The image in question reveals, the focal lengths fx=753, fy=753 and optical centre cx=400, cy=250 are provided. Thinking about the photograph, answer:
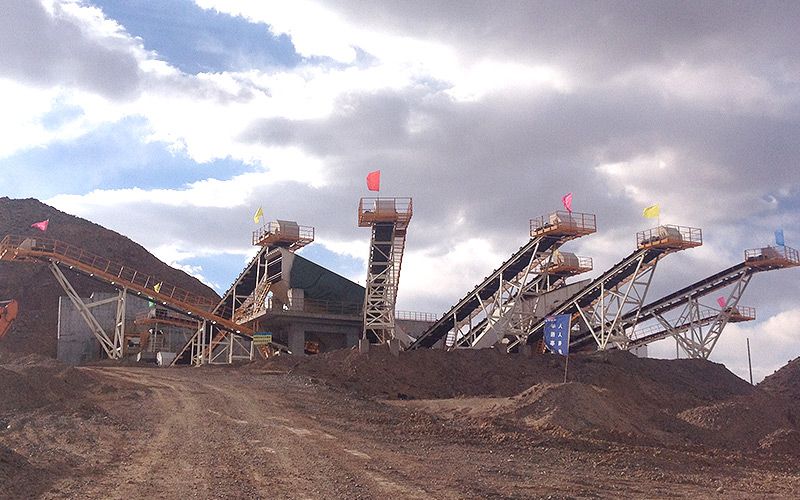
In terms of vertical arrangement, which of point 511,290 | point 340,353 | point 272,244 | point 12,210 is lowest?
point 340,353

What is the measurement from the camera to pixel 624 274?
40.5 metres

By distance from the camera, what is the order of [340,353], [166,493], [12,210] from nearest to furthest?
[166,493]
[340,353]
[12,210]

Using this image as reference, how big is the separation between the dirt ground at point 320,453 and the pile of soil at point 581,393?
0.94 feet

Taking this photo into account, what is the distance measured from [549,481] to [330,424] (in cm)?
866

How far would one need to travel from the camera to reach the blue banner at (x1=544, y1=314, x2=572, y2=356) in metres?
25.4

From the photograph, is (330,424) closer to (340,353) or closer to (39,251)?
(340,353)

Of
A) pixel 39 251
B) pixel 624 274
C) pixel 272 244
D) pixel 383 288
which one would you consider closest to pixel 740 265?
pixel 624 274

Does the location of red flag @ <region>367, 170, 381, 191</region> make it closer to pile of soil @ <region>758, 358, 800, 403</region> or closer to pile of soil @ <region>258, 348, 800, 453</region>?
pile of soil @ <region>258, 348, 800, 453</region>

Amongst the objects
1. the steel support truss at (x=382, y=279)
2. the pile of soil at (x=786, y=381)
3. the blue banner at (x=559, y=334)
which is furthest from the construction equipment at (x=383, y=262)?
the pile of soil at (x=786, y=381)

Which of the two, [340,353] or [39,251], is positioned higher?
[39,251]

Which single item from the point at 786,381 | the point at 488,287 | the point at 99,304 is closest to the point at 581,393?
the point at 488,287

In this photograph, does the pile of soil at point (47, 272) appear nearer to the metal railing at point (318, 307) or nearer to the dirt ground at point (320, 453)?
the metal railing at point (318, 307)

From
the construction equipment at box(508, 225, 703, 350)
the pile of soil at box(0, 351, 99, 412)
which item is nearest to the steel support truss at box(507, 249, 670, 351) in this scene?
the construction equipment at box(508, 225, 703, 350)

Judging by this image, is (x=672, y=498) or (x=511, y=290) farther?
(x=511, y=290)
